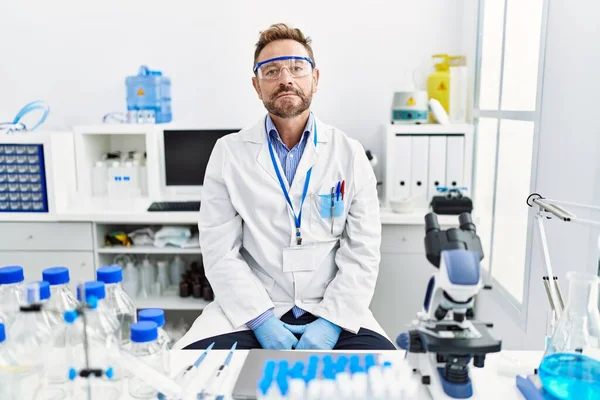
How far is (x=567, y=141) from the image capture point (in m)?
1.70

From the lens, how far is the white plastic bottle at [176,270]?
2.85 m

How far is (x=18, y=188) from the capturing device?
8.47ft

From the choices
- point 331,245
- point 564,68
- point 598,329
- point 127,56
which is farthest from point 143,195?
point 598,329

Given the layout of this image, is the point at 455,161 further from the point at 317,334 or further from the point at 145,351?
the point at 145,351

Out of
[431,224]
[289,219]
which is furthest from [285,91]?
[431,224]

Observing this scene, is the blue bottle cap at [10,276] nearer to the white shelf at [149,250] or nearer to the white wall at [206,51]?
the white shelf at [149,250]

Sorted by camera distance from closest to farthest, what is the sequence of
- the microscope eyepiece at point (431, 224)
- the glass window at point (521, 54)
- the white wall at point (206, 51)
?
1. the microscope eyepiece at point (431, 224)
2. the glass window at point (521, 54)
3. the white wall at point (206, 51)

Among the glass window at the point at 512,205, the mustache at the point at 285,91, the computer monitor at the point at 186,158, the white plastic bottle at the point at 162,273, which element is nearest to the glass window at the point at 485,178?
the glass window at the point at 512,205

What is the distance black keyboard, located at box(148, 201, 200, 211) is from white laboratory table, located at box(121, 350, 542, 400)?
143cm

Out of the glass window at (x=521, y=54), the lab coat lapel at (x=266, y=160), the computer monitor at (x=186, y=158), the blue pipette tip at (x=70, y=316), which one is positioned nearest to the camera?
the blue pipette tip at (x=70, y=316)

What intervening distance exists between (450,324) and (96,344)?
2.19 ft

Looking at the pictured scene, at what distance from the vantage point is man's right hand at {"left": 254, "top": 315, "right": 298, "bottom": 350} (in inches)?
60.9

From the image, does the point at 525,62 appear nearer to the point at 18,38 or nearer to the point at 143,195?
the point at 143,195

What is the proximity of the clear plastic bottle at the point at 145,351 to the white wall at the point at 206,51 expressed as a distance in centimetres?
211
